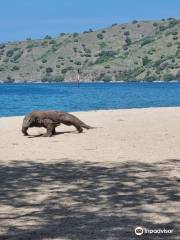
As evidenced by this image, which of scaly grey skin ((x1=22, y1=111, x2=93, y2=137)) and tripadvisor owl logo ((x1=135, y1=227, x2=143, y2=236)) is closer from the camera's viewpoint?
tripadvisor owl logo ((x1=135, y1=227, x2=143, y2=236))

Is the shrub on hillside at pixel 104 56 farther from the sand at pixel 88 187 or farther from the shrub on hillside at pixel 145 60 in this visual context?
the sand at pixel 88 187

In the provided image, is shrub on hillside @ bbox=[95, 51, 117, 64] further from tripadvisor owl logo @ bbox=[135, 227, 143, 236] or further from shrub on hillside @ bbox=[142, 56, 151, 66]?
tripadvisor owl logo @ bbox=[135, 227, 143, 236]

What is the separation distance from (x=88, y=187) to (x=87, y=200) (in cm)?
93

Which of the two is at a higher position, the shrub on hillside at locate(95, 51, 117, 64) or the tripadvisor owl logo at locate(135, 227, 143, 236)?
the shrub on hillside at locate(95, 51, 117, 64)

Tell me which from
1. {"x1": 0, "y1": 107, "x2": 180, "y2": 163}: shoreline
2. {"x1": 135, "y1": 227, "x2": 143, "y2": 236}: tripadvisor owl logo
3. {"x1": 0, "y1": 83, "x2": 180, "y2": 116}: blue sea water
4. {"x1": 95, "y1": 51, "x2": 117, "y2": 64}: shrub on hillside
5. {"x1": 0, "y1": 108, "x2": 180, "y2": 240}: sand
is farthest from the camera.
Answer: {"x1": 95, "y1": 51, "x2": 117, "y2": 64}: shrub on hillside

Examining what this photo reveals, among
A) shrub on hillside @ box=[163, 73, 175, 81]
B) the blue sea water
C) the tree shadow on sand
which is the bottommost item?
→ the blue sea water

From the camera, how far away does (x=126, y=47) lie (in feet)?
646

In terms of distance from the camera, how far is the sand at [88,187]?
6668 mm

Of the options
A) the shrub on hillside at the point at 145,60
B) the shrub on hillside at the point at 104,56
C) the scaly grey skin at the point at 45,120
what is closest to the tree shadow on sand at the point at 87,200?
the scaly grey skin at the point at 45,120

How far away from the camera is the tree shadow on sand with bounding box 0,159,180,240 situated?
651 cm

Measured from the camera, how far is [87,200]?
8031 mm

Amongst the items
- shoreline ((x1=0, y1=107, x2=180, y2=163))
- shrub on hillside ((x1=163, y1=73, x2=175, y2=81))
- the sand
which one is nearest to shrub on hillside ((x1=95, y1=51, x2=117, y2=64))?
shrub on hillside ((x1=163, y1=73, x2=175, y2=81))

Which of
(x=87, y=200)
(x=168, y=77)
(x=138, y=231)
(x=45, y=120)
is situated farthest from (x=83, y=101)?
(x=168, y=77)

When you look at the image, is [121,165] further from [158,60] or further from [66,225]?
[158,60]
